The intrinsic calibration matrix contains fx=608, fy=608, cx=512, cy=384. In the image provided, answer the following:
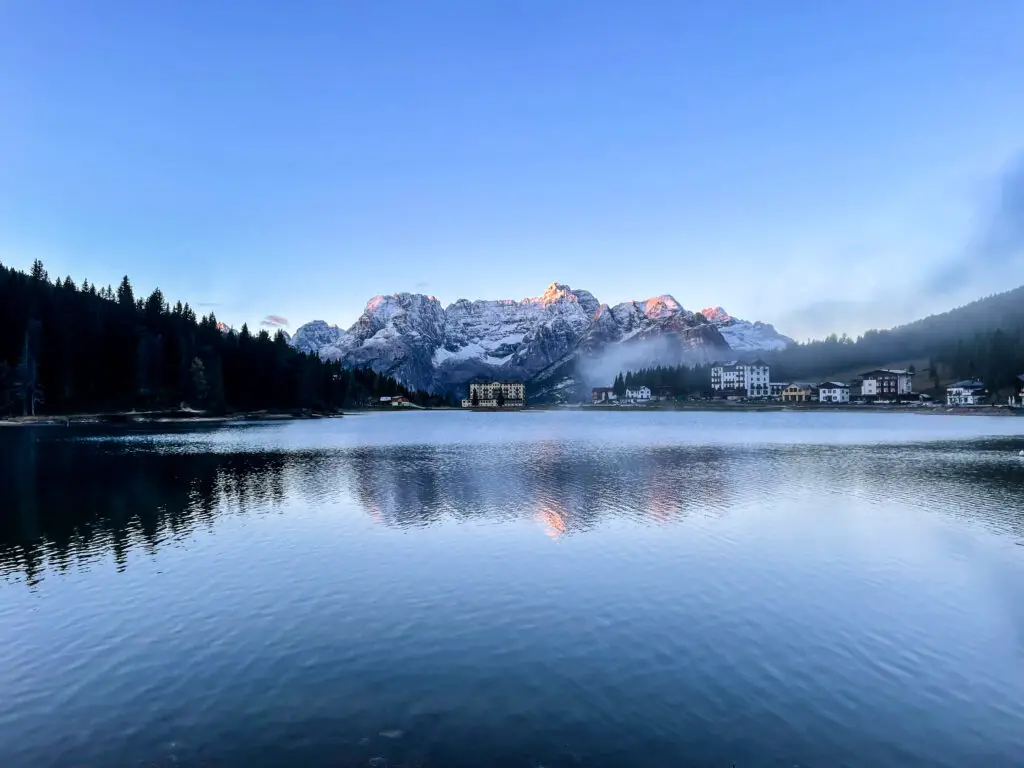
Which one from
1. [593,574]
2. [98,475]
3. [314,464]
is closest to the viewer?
[593,574]

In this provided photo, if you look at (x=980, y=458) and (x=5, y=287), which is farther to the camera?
(x=5, y=287)

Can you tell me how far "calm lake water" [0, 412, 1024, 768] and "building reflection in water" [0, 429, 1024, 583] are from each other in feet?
1.79

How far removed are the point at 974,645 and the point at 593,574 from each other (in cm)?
1596

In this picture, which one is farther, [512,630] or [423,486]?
[423,486]

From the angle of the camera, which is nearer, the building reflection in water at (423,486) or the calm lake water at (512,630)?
the calm lake water at (512,630)

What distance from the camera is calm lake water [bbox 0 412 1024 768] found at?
1600 centimetres

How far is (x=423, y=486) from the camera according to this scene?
65000mm

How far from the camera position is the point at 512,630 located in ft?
79.1

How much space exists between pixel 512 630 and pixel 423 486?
42.0 metres

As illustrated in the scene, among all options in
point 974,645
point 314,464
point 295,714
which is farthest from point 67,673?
point 314,464

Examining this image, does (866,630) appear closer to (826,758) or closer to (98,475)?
(826,758)

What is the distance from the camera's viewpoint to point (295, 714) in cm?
1716

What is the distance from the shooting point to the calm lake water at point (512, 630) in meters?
16.0

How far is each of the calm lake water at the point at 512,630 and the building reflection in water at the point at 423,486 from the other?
545 millimetres
